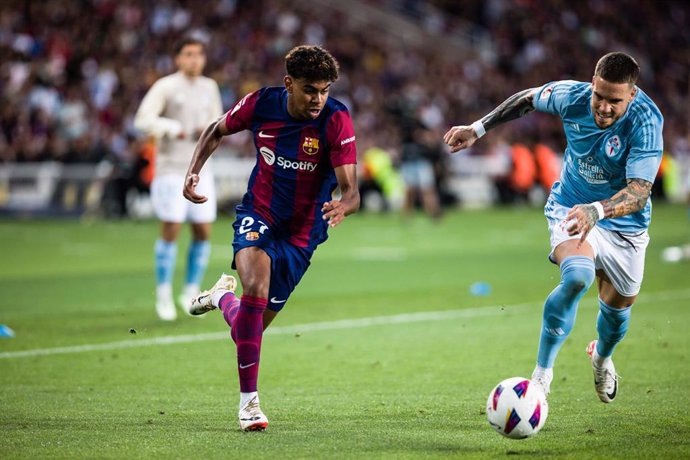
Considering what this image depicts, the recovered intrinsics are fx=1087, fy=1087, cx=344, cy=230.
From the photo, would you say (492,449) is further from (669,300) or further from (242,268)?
(669,300)

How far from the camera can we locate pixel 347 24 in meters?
37.3

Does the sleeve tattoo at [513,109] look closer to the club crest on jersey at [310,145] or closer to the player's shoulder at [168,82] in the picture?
the club crest on jersey at [310,145]

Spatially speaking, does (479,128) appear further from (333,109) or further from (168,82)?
(168,82)

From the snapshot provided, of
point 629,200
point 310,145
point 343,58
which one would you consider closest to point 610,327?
point 629,200

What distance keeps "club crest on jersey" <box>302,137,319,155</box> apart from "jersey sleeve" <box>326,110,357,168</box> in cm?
9

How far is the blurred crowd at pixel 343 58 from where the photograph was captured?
28.2 m

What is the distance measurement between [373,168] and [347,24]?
10.0 m

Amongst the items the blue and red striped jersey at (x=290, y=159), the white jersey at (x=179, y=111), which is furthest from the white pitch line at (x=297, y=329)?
the blue and red striped jersey at (x=290, y=159)

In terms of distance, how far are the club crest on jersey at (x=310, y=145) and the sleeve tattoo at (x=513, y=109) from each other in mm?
1294

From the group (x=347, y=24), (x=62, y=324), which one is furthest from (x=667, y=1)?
(x=62, y=324)

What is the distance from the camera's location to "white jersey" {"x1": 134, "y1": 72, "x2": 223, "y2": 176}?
11.5m

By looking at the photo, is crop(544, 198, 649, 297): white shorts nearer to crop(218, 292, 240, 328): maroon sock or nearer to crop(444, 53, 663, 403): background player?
crop(444, 53, 663, 403): background player

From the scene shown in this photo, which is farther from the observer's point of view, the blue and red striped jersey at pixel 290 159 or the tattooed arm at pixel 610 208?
the blue and red striped jersey at pixel 290 159

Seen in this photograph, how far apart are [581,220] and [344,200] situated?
1386mm
